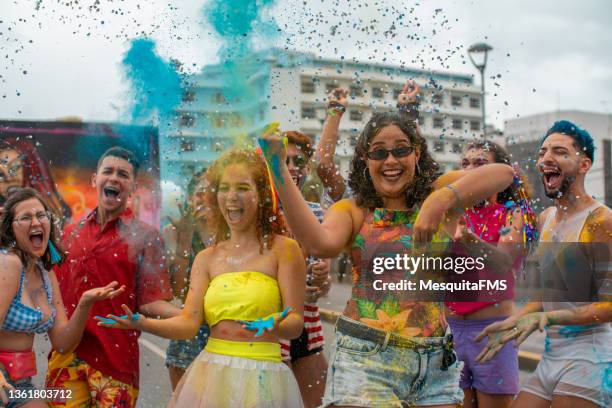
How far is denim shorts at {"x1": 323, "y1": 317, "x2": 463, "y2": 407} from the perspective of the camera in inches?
85.9

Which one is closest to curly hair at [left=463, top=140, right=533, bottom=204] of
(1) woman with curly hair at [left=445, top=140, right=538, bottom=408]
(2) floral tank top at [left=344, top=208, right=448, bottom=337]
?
(1) woman with curly hair at [left=445, top=140, right=538, bottom=408]

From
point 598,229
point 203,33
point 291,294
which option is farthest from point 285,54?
point 598,229

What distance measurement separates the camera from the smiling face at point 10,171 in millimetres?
3402

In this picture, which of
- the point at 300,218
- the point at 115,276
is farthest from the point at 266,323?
the point at 115,276

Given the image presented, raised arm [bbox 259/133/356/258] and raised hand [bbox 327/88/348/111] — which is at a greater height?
raised hand [bbox 327/88/348/111]

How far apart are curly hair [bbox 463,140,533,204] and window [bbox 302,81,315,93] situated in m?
0.78

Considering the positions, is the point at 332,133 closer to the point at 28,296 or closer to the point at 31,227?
the point at 31,227

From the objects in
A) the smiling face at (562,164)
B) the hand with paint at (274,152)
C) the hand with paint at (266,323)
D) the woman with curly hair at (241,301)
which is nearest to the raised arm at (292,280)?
the woman with curly hair at (241,301)

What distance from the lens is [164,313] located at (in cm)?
287

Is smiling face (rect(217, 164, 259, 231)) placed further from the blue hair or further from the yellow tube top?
the blue hair

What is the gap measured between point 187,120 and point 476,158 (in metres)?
1.31

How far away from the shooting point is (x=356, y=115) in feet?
9.77

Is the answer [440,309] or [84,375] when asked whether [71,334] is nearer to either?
A: [84,375]

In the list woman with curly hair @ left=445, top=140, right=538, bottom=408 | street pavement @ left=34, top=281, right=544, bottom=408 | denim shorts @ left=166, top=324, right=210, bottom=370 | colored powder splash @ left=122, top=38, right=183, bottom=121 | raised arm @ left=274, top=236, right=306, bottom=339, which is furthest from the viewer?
street pavement @ left=34, top=281, right=544, bottom=408
